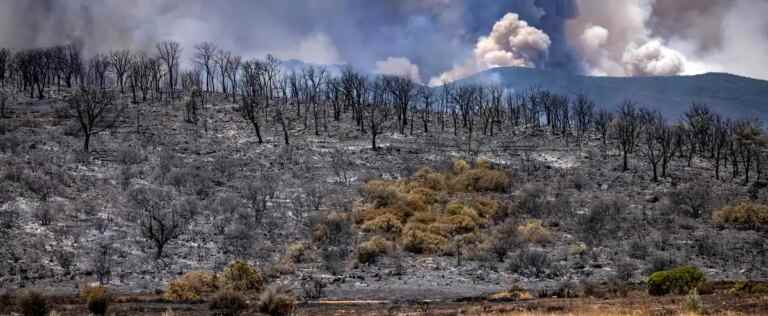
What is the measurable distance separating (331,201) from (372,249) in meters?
13.6

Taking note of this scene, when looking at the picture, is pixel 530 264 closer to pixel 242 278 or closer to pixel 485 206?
pixel 485 206

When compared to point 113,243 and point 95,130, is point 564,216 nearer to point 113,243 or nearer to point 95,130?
point 113,243

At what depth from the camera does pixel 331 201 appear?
56438mm

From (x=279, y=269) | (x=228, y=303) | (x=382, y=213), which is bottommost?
(x=279, y=269)

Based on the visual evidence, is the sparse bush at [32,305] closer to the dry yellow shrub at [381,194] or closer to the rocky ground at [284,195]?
the rocky ground at [284,195]

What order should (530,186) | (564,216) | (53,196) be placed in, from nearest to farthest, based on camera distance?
(53,196), (564,216), (530,186)

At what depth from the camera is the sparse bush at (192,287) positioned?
96.2 ft

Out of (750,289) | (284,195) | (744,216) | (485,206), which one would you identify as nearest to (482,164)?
(485,206)

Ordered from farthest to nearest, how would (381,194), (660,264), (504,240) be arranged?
(381,194)
(504,240)
(660,264)

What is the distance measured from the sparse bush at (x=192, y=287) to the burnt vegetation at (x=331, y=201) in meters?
0.12

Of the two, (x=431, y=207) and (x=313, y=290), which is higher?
(x=431, y=207)

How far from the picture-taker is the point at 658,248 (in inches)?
1790

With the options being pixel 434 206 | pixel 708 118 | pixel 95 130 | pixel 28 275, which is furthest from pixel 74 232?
pixel 708 118

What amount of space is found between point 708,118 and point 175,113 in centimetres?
7972
